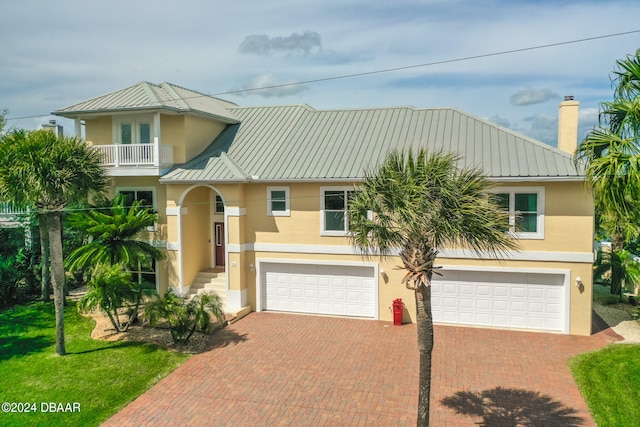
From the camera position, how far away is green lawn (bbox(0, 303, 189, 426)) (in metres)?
12.1

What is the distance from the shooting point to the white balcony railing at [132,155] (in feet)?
65.4

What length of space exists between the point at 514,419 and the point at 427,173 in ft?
20.9

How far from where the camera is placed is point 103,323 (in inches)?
729

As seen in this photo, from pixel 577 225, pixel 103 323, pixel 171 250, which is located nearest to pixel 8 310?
pixel 103 323

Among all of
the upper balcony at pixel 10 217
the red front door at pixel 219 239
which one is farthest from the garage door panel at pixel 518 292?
the upper balcony at pixel 10 217

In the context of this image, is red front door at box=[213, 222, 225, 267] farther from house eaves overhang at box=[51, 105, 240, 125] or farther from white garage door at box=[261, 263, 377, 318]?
house eaves overhang at box=[51, 105, 240, 125]

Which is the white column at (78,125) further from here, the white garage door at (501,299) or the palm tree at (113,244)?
the white garage door at (501,299)

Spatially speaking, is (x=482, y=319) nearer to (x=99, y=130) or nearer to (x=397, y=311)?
(x=397, y=311)

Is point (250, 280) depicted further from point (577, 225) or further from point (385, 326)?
point (577, 225)

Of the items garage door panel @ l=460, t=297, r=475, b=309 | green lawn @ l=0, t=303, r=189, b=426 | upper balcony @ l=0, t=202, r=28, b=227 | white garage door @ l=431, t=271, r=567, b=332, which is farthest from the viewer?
upper balcony @ l=0, t=202, r=28, b=227

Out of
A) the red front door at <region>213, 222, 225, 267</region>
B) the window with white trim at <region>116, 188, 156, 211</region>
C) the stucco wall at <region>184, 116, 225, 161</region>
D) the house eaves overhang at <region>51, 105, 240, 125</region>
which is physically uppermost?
the house eaves overhang at <region>51, 105, 240, 125</region>

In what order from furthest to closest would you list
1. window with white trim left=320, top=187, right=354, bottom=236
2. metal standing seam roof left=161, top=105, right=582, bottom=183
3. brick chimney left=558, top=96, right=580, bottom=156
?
brick chimney left=558, top=96, right=580, bottom=156 → window with white trim left=320, top=187, right=354, bottom=236 → metal standing seam roof left=161, top=105, right=582, bottom=183

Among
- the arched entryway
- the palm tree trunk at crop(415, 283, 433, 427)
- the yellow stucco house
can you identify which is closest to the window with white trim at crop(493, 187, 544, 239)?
the yellow stucco house

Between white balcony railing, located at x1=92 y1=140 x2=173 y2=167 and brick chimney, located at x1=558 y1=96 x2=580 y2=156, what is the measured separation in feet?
53.2
